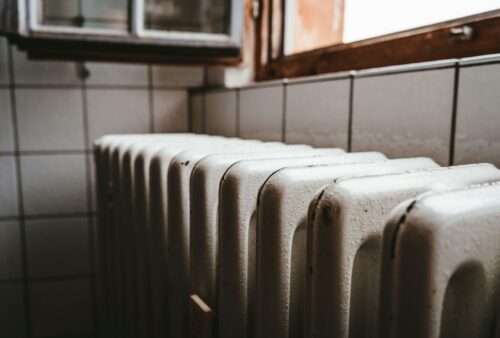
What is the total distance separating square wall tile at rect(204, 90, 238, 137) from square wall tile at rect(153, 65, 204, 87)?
0.12m

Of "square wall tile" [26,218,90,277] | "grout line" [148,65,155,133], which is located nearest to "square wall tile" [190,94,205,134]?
"grout line" [148,65,155,133]

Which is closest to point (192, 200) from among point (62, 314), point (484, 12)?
point (484, 12)

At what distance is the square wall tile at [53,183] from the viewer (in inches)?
54.1

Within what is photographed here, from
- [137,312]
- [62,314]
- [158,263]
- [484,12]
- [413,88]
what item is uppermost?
[484,12]

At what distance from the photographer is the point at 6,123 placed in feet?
4.37

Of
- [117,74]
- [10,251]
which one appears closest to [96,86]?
[117,74]

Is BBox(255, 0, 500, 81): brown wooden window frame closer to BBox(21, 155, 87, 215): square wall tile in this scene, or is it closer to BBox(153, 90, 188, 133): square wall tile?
BBox(153, 90, 188, 133): square wall tile

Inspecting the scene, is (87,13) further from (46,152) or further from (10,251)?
(10,251)

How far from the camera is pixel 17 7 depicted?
107cm

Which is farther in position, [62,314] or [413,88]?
[62,314]

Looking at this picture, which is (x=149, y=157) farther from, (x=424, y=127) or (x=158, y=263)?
(x=424, y=127)

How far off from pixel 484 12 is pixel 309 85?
14.1 inches

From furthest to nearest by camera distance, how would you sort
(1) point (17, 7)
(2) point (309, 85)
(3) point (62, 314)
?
(3) point (62, 314)
(1) point (17, 7)
(2) point (309, 85)

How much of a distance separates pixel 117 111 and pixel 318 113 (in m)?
0.77
